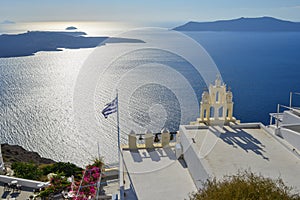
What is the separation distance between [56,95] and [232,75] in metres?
38.3

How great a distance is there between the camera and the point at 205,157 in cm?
805

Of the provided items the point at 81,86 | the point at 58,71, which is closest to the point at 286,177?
the point at 81,86

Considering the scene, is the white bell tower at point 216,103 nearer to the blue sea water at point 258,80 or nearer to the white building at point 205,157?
the white building at point 205,157

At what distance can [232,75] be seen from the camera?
218ft

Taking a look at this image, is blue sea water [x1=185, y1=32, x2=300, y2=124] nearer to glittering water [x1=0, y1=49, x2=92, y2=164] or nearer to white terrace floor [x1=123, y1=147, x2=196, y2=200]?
glittering water [x1=0, y1=49, x2=92, y2=164]

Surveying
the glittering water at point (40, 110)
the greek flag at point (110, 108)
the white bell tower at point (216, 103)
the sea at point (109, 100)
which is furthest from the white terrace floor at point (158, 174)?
the glittering water at point (40, 110)

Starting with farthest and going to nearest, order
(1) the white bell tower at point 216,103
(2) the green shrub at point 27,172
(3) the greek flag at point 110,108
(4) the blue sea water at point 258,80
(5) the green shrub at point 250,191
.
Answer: (4) the blue sea water at point 258,80
(2) the green shrub at point 27,172
(1) the white bell tower at point 216,103
(3) the greek flag at point 110,108
(5) the green shrub at point 250,191

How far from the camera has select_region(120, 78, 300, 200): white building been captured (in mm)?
7543

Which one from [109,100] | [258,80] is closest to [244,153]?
[109,100]

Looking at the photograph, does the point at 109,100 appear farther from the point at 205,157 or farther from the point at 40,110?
the point at 205,157

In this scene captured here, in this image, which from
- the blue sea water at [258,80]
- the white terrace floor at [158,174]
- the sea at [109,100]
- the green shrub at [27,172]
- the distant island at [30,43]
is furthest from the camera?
the distant island at [30,43]

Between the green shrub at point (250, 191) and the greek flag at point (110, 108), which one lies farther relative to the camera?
the greek flag at point (110, 108)

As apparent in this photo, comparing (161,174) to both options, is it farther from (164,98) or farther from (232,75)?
(232,75)

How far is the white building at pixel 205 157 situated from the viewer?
7543 mm
